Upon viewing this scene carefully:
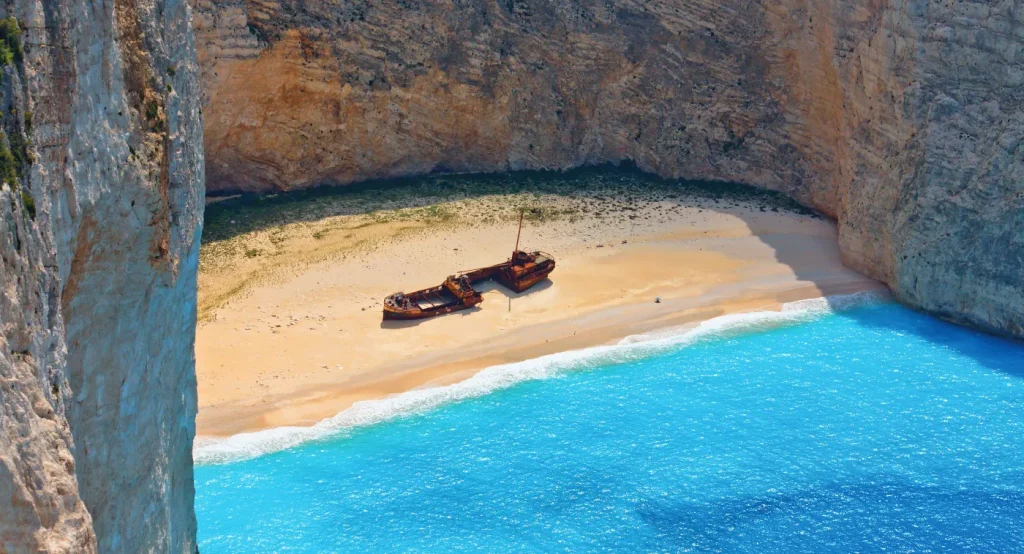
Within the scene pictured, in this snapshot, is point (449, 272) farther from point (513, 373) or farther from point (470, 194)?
point (470, 194)

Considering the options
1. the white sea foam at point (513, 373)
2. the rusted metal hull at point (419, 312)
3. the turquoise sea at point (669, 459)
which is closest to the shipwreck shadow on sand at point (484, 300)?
the rusted metal hull at point (419, 312)

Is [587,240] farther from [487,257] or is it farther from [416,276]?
[416,276]

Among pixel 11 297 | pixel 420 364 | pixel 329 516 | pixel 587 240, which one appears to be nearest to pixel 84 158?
pixel 11 297

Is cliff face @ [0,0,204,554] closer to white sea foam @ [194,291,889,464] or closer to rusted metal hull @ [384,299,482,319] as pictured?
white sea foam @ [194,291,889,464]

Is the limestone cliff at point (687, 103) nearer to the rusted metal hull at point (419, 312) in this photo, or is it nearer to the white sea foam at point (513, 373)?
the white sea foam at point (513, 373)

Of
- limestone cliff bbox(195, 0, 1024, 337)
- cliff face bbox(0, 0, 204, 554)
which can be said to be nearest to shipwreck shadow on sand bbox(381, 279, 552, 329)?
limestone cliff bbox(195, 0, 1024, 337)

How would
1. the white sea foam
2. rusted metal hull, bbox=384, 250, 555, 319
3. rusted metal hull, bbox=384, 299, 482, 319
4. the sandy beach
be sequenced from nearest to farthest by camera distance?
the white sea foam, the sandy beach, rusted metal hull, bbox=384, 299, 482, 319, rusted metal hull, bbox=384, 250, 555, 319
